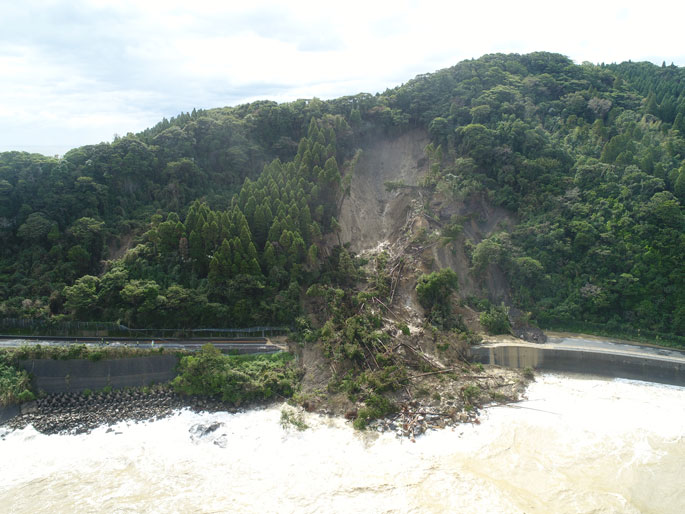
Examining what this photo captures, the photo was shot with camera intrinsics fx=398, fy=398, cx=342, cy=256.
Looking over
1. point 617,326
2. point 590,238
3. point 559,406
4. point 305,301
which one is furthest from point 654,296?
point 305,301

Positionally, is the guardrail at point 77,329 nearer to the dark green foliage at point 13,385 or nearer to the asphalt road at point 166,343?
the asphalt road at point 166,343

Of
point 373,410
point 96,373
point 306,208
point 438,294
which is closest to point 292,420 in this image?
point 373,410

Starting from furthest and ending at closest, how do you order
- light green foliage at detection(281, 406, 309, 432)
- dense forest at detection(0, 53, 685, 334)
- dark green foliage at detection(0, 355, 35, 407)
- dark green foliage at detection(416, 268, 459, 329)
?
dark green foliage at detection(416, 268, 459, 329)
dense forest at detection(0, 53, 685, 334)
dark green foliage at detection(0, 355, 35, 407)
light green foliage at detection(281, 406, 309, 432)

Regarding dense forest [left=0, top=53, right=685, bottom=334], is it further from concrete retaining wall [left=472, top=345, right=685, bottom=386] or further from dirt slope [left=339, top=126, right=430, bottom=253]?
concrete retaining wall [left=472, top=345, right=685, bottom=386]

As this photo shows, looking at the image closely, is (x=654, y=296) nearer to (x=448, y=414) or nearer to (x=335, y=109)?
(x=448, y=414)

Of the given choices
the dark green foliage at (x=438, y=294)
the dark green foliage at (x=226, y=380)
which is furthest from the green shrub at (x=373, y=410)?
the dark green foliage at (x=438, y=294)

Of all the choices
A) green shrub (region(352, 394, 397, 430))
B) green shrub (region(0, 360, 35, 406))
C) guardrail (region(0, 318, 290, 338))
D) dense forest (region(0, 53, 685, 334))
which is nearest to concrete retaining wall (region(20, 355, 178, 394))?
green shrub (region(0, 360, 35, 406))
